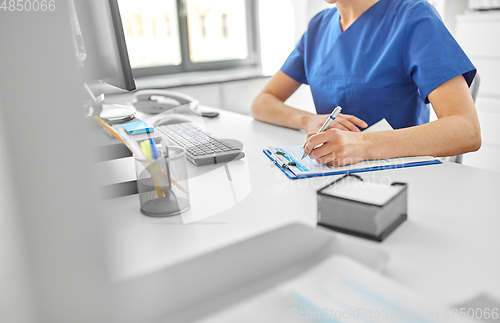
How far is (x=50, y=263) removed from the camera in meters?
0.16

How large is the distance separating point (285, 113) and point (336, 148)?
465 millimetres

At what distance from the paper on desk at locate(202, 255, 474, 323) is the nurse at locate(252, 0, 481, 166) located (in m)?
0.49

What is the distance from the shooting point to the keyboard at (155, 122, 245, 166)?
0.94m

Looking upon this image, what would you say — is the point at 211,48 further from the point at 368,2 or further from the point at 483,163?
the point at 483,163

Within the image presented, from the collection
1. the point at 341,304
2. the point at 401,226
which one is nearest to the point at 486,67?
the point at 401,226

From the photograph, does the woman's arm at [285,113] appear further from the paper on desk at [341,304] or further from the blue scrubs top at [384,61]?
the paper on desk at [341,304]

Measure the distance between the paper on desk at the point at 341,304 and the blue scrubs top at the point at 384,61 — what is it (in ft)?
2.55

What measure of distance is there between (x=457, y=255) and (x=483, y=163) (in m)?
2.42

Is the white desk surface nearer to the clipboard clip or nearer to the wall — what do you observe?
the clipboard clip

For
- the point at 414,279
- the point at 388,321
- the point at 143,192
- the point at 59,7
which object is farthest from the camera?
the point at 143,192

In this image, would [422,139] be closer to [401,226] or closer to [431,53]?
[431,53]

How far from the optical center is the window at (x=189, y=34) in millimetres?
2369

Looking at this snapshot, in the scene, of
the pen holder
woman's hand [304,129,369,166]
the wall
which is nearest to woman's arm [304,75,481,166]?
woman's hand [304,129,369,166]

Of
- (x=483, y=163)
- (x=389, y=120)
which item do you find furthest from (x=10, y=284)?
(x=483, y=163)
